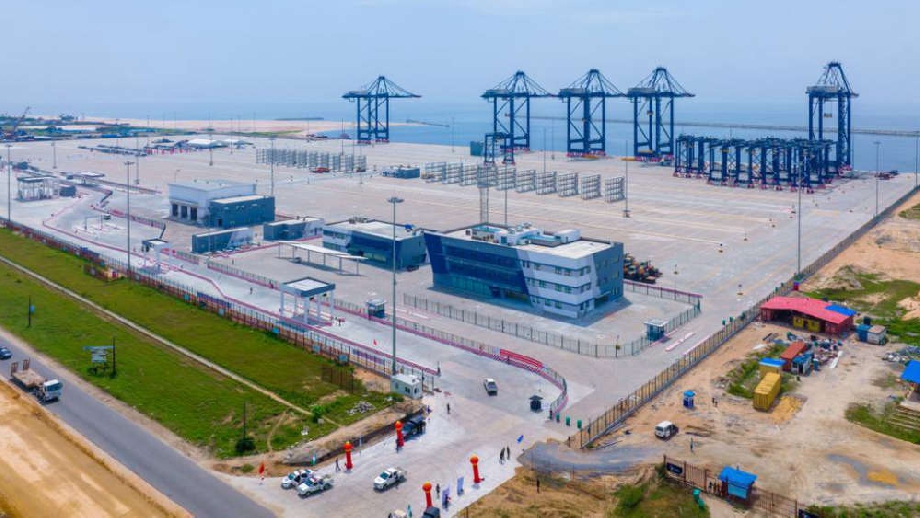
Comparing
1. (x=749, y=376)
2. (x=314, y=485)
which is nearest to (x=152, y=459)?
(x=314, y=485)


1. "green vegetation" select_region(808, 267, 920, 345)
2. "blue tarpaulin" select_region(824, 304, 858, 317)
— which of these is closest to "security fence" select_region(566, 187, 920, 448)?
"green vegetation" select_region(808, 267, 920, 345)

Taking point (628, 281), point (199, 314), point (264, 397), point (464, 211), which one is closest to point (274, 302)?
point (199, 314)

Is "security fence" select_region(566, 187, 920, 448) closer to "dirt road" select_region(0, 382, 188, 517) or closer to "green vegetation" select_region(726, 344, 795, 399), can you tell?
"green vegetation" select_region(726, 344, 795, 399)

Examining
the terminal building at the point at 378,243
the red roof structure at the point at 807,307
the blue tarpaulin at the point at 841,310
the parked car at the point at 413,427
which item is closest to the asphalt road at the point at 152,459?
the parked car at the point at 413,427

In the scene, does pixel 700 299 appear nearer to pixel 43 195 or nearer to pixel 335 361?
pixel 335 361

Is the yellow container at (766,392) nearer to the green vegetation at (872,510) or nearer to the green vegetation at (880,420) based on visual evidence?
the green vegetation at (880,420)

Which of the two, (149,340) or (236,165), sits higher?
(236,165)
